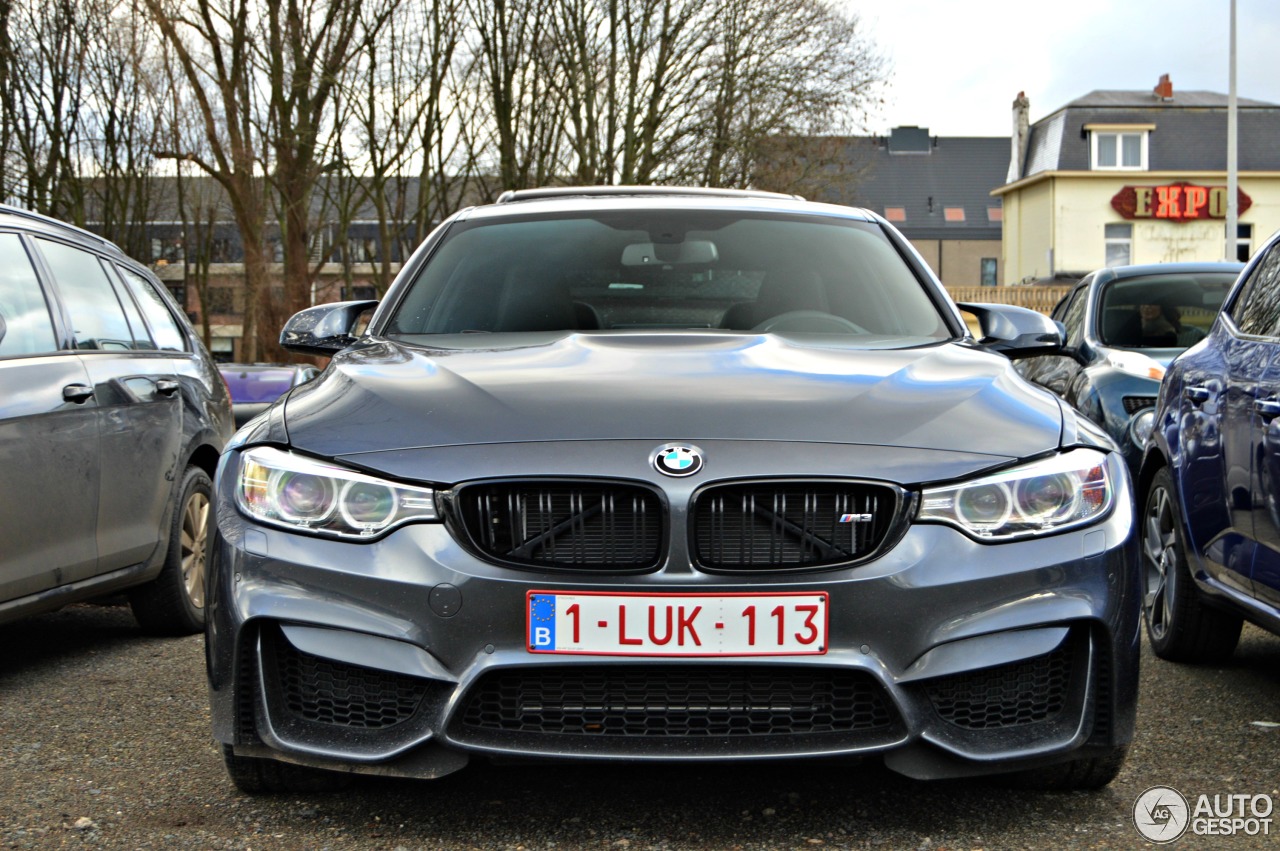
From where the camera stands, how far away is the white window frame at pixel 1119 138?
58.7 m

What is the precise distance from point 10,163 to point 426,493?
83.2 ft

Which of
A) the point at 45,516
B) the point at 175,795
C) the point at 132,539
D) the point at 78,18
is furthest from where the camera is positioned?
the point at 78,18

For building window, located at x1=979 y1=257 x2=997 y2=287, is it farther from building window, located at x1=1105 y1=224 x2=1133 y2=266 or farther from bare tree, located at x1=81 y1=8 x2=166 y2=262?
bare tree, located at x1=81 y1=8 x2=166 y2=262

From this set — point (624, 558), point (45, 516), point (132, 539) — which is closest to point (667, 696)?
point (624, 558)

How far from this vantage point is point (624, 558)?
313 cm

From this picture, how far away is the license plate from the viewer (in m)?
3.06

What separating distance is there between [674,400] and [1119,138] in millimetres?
59781

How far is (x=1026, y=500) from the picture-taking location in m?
3.22

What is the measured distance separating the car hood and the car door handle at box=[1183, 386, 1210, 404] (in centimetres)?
144

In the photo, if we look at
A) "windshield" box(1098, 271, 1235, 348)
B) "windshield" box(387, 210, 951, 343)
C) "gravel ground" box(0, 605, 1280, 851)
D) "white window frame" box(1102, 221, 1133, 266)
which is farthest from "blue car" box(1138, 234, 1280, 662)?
"white window frame" box(1102, 221, 1133, 266)

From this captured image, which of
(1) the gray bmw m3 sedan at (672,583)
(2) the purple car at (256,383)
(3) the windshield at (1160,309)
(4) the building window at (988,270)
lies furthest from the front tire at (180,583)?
(4) the building window at (988,270)

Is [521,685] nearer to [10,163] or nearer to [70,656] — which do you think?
[70,656]

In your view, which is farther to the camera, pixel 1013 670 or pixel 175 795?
pixel 175 795

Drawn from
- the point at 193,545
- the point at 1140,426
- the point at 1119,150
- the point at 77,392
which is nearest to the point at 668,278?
the point at 77,392
